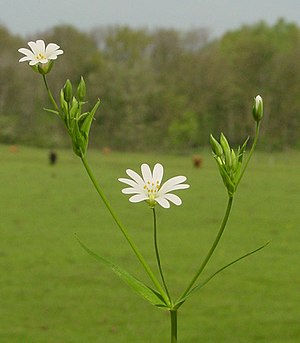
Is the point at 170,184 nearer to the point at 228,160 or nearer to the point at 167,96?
the point at 228,160

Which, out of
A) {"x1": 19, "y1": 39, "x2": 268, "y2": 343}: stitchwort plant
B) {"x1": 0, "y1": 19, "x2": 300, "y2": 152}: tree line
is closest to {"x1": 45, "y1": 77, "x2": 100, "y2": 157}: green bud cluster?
{"x1": 19, "y1": 39, "x2": 268, "y2": 343}: stitchwort plant

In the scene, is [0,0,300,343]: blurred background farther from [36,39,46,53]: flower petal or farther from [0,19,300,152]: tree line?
[36,39,46,53]: flower petal

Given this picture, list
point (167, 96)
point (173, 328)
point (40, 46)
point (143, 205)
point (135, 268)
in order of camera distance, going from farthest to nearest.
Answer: point (167, 96), point (143, 205), point (135, 268), point (40, 46), point (173, 328)

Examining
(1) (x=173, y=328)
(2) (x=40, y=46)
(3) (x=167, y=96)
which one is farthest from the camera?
(3) (x=167, y=96)

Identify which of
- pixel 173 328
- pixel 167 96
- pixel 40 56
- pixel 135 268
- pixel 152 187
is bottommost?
pixel 135 268

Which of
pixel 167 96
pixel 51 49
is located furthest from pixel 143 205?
pixel 167 96
